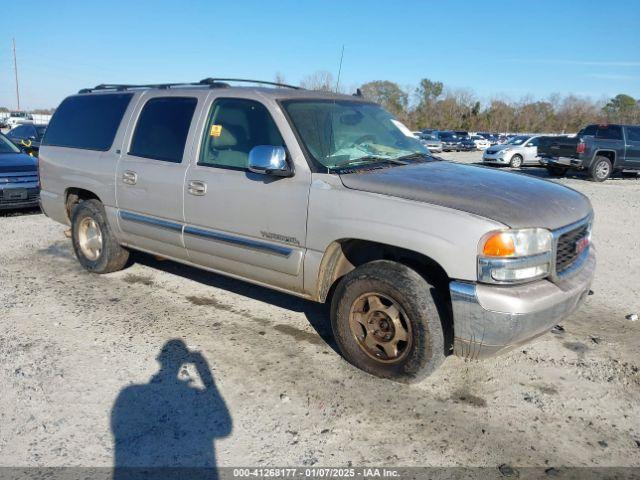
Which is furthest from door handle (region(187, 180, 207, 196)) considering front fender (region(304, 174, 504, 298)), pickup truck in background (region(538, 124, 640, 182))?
pickup truck in background (region(538, 124, 640, 182))

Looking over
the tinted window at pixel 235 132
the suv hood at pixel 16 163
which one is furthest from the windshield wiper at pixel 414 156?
the suv hood at pixel 16 163

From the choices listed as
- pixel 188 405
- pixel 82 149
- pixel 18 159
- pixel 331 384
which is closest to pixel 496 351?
pixel 331 384

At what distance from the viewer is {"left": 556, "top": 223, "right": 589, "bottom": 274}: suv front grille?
330cm

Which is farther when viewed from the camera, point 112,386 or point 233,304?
point 233,304

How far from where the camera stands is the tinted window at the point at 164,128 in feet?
14.9

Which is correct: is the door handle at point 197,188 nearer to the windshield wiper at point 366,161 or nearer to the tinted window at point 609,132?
the windshield wiper at point 366,161

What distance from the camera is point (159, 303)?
16.1 ft

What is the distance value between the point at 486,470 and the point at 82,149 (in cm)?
496

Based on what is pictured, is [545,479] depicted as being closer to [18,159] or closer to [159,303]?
[159,303]

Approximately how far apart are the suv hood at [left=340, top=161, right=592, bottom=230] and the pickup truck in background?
13.7 m

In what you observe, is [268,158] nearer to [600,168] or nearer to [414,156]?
[414,156]

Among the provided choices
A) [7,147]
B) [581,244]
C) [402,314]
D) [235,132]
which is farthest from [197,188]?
[7,147]

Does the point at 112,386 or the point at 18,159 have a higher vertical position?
the point at 18,159

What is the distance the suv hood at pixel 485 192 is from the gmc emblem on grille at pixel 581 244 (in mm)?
174
